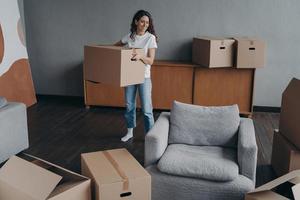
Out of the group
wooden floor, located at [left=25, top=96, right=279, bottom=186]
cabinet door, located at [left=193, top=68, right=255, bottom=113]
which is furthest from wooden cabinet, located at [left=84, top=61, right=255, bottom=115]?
wooden floor, located at [left=25, top=96, right=279, bottom=186]

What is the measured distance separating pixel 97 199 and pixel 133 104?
5.37 feet

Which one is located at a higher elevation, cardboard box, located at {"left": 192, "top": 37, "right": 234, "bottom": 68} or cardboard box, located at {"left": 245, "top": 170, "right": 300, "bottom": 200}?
cardboard box, located at {"left": 192, "top": 37, "right": 234, "bottom": 68}

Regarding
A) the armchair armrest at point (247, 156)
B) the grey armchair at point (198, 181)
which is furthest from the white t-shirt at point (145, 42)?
the armchair armrest at point (247, 156)

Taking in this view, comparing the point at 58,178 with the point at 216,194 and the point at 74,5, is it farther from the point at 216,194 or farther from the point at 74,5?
the point at 74,5

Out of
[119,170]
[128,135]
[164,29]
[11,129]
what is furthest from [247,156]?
[164,29]

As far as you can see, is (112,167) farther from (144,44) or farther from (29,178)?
(144,44)

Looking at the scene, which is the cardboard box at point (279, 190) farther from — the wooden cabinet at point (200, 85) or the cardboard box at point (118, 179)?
the wooden cabinet at point (200, 85)

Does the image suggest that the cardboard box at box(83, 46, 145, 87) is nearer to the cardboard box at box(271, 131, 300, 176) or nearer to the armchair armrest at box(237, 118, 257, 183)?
the armchair armrest at box(237, 118, 257, 183)

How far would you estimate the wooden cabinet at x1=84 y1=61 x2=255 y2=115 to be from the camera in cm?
480

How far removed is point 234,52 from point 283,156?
2.06 m

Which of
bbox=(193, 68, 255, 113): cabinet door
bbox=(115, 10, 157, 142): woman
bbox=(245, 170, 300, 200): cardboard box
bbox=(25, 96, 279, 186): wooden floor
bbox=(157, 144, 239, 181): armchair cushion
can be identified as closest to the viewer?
bbox=(245, 170, 300, 200): cardboard box

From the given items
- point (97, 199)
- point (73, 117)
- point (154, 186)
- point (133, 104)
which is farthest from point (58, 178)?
point (73, 117)

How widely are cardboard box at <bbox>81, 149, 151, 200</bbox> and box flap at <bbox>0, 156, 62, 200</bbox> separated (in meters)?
0.25

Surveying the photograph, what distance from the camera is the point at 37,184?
2.11m
